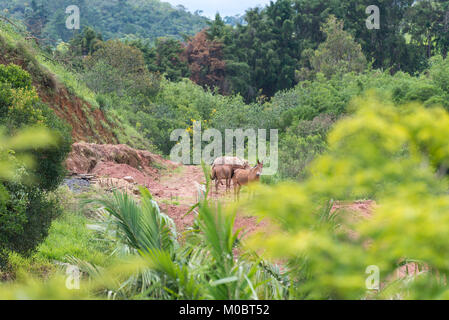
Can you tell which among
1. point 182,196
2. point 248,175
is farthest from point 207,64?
point 248,175

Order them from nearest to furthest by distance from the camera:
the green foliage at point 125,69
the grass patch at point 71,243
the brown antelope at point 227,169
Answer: the grass patch at point 71,243 → the brown antelope at point 227,169 → the green foliage at point 125,69

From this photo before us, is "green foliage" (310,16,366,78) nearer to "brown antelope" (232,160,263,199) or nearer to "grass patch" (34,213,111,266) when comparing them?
"brown antelope" (232,160,263,199)

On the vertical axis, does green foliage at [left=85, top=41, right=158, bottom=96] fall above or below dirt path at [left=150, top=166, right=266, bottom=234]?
above

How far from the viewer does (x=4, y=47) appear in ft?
44.1

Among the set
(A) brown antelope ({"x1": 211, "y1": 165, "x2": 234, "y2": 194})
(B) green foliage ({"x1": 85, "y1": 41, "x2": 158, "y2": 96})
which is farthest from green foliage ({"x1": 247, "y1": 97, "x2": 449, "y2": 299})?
(B) green foliage ({"x1": 85, "y1": 41, "x2": 158, "y2": 96})

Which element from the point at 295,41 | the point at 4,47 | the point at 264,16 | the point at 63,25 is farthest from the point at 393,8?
the point at 63,25

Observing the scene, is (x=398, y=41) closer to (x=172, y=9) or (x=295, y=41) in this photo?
(x=295, y=41)

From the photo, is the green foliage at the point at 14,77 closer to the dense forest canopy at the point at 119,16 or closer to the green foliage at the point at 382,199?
the green foliage at the point at 382,199

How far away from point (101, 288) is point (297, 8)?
43229mm

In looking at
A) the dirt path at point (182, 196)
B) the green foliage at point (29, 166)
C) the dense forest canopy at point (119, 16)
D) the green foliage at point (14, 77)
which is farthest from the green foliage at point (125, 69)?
the dense forest canopy at point (119, 16)

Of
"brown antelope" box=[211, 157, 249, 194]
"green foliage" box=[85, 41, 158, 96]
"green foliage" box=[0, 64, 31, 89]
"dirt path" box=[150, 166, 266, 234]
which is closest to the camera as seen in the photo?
"green foliage" box=[0, 64, 31, 89]

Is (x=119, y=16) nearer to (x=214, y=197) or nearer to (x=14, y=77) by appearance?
(x=214, y=197)

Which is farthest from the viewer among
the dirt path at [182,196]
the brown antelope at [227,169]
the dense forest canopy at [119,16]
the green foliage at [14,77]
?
the dense forest canopy at [119,16]

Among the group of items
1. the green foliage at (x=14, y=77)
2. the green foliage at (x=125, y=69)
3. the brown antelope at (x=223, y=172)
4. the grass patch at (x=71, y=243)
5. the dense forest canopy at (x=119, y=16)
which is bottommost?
the grass patch at (x=71, y=243)
